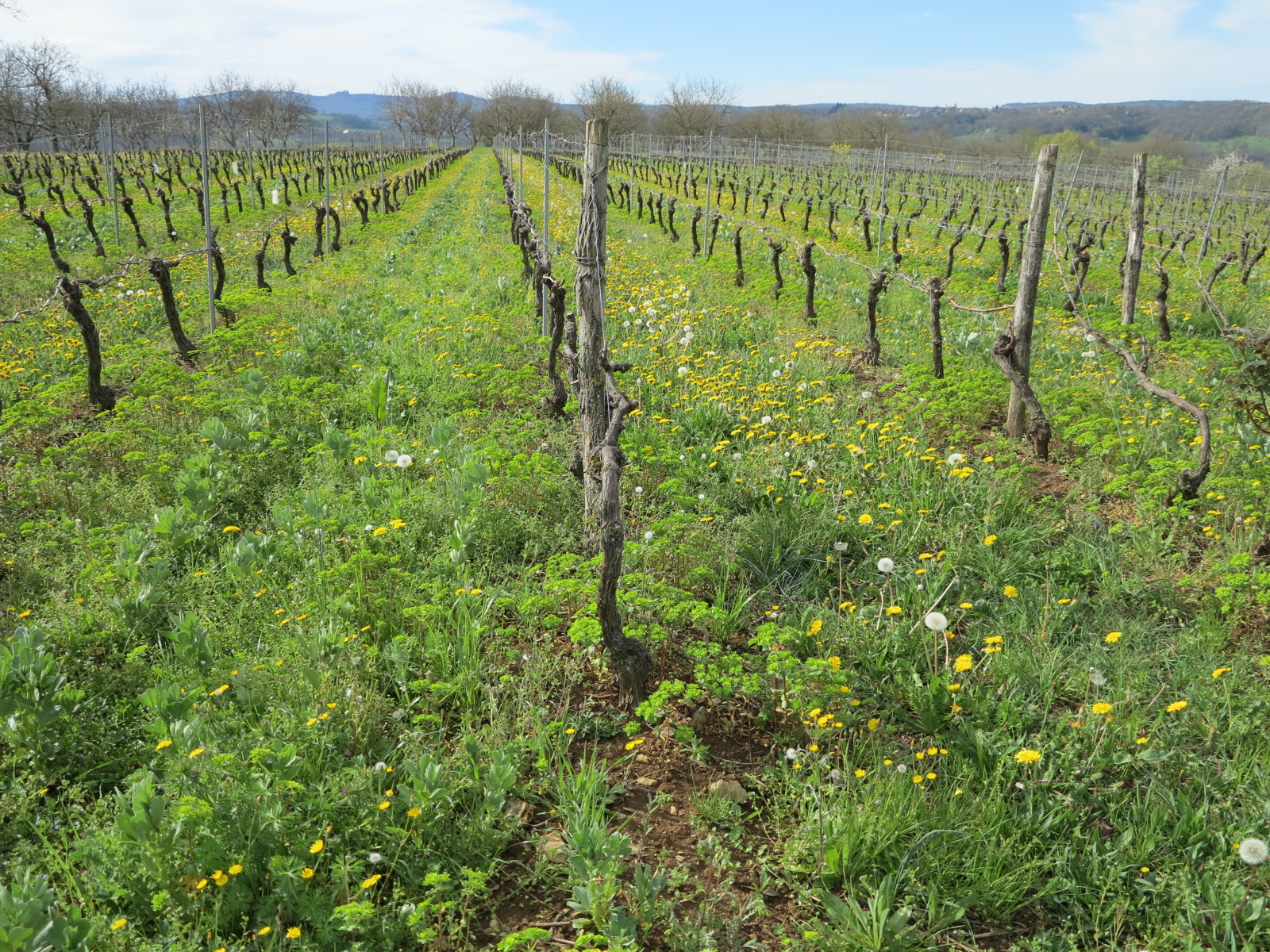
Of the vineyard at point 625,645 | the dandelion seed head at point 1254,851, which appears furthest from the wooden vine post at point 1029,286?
the dandelion seed head at point 1254,851

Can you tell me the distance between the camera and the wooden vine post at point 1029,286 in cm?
639

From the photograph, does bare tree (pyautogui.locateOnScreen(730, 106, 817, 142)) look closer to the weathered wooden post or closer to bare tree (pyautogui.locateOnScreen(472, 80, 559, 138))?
bare tree (pyautogui.locateOnScreen(472, 80, 559, 138))

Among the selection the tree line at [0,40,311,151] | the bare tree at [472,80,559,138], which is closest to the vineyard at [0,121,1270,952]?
the tree line at [0,40,311,151]

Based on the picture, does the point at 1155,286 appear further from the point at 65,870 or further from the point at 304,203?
the point at 304,203

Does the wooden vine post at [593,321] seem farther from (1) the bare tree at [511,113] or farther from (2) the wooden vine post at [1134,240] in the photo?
(1) the bare tree at [511,113]

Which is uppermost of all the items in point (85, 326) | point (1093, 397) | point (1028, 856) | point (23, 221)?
point (23, 221)

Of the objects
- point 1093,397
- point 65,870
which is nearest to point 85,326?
point 65,870

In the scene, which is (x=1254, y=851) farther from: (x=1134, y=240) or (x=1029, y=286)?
(x=1134, y=240)

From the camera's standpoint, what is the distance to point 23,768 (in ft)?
9.61

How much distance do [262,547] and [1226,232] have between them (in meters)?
39.1

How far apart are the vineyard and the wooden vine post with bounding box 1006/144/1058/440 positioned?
0.13ft

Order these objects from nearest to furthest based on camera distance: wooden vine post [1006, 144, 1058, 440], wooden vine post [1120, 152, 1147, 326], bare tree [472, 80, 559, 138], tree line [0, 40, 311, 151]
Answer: wooden vine post [1006, 144, 1058, 440]
wooden vine post [1120, 152, 1147, 326]
tree line [0, 40, 311, 151]
bare tree [472, 80, 559, 138]

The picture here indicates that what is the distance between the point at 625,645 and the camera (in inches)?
132

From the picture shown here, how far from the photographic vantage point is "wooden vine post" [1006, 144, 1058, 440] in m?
6.39
